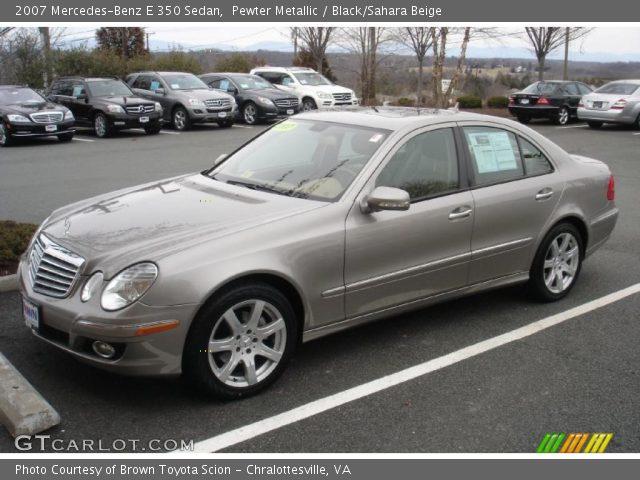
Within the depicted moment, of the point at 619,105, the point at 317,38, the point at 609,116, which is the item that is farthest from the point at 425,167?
the point at 317,38

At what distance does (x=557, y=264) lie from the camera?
223 inches

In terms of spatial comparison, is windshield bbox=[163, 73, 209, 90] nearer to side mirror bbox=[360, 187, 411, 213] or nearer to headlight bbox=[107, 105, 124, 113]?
headlight bbox=[107, 105, 124, 113]

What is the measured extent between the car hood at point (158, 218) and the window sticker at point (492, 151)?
146 cm

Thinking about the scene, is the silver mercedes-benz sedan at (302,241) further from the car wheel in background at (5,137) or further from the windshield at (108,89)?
the windshield at (108,89)

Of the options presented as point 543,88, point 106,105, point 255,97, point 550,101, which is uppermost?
point 543,88

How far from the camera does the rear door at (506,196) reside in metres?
5.05

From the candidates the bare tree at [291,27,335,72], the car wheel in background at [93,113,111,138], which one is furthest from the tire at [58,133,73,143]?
the bare tree at [291,27,335,72]

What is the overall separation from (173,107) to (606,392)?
17713 mm

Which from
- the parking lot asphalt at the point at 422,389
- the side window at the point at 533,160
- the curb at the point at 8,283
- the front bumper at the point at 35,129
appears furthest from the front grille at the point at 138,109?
the side window at the point at 533,160

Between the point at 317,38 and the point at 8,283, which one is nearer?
the point at 8,283

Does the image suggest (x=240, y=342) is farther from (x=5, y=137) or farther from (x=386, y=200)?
(x=5, y=137)

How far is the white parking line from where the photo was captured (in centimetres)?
356

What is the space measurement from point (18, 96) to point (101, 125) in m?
2.10

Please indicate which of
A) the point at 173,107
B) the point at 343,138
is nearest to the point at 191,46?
the point at 173,107
